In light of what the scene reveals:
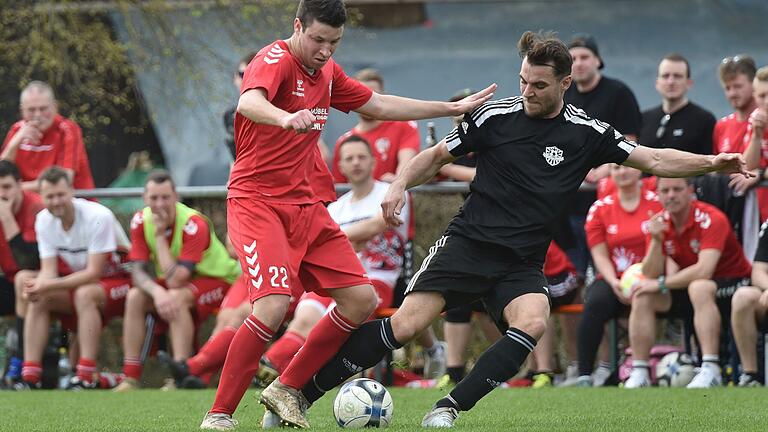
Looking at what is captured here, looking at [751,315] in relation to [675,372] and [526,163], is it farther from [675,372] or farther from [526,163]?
[526,163]

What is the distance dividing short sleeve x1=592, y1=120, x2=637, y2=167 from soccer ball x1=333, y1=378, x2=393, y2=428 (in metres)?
1.63

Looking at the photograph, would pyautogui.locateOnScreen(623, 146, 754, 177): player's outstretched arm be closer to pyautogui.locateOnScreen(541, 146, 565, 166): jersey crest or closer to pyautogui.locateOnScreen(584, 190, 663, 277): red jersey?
pyautogui.locateOnScreen(541, 146, 565, 166): jersey crest

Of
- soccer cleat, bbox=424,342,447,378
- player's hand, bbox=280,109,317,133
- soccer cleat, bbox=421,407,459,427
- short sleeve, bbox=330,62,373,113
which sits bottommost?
soccer cleat, bbox=424,342,447,378

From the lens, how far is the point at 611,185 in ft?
33.4

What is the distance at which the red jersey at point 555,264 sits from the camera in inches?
397

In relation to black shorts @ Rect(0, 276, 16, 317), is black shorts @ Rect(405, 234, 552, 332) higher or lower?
higher

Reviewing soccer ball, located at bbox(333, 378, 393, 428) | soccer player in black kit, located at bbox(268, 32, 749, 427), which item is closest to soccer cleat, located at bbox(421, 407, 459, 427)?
soccer ball, located at bbox(333, 378, 393, 428)

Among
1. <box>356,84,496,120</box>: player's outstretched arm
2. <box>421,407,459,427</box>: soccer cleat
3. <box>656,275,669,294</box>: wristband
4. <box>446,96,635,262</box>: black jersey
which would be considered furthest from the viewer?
<box>656,275,669,294</box>: wristband

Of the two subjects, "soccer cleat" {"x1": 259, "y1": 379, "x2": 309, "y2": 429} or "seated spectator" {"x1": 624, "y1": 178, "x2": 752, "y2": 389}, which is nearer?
"soccer cleat" {"x1": 259, "y1": 379, "x2": 309, "y2": 429}

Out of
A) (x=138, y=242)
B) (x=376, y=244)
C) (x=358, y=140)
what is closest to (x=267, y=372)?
(x=376, y=244)

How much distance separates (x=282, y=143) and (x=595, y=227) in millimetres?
4157

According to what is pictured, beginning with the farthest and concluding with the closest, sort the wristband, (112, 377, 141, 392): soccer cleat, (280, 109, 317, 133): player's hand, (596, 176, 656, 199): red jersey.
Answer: (112, 377, 141, 392): soccer cleat < (596, 176, 656, 199): red jersey < the wristband < (280, 109, 317, 133): player's hand

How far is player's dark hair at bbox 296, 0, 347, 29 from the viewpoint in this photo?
618cm

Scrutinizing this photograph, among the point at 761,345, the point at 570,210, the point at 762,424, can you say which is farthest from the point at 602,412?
the point at 570,210
